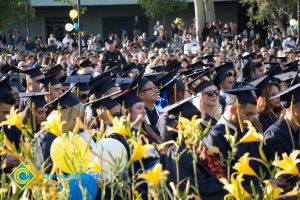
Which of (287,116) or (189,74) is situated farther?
(189,74)

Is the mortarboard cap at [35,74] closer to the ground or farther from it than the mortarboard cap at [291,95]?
farther from it

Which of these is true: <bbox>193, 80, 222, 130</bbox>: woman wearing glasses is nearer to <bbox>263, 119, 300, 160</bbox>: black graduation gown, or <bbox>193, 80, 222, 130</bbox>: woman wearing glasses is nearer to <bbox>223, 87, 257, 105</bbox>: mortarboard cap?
<bbox>223, 87, 257, 105</bbox>: mortarboard cap

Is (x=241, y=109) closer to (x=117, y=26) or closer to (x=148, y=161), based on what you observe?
(x=148, y=161)

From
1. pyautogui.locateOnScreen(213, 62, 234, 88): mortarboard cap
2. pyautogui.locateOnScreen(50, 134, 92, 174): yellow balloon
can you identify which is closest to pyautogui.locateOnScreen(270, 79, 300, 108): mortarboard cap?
pyautogui.locateOnScreen(50, 134, 92, 174): yellow balloon

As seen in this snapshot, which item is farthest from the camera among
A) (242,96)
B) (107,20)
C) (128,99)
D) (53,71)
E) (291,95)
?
(107,20)

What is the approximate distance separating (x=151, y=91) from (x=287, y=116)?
3108 mm

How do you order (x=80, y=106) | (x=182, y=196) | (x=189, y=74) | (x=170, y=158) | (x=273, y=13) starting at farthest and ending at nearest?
(x=273, y=13), (x=189, y=74), (x=80, y=106), (x=170, y=158), (x=182, y=196)

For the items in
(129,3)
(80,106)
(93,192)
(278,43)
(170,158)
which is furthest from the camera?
(129,3)

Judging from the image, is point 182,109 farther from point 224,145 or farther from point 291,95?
point 291,95

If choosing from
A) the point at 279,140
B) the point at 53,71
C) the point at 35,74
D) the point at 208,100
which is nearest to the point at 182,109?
the point at 279,140

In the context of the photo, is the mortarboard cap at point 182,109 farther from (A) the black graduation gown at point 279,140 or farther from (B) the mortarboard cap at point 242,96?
(A) the black graduation gown at point 279,140

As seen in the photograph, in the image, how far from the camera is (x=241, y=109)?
621 cm

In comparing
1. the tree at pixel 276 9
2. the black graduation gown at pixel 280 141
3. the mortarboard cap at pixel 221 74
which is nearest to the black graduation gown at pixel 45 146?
the black graduation gown at pixel 280 141

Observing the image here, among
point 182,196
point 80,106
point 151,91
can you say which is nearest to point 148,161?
point 80,106
